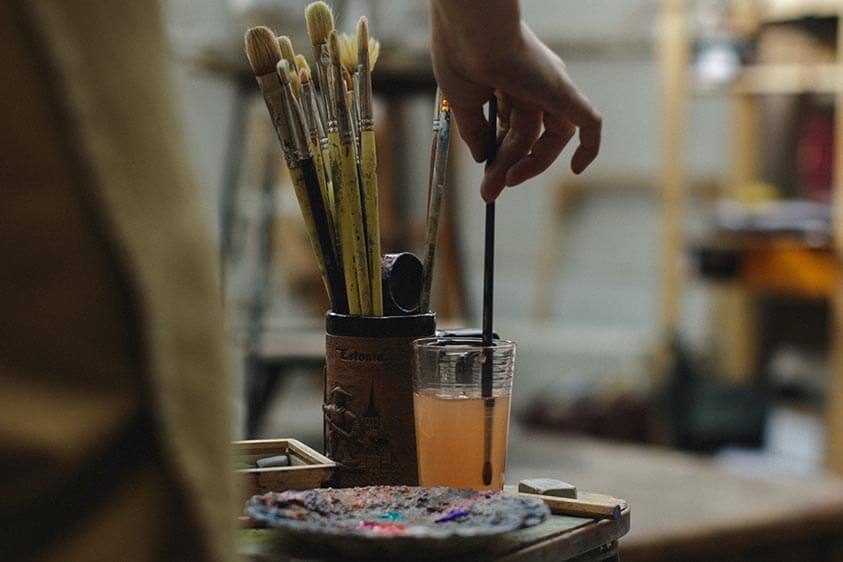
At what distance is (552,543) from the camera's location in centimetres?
72

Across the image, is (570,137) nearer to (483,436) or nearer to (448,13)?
(448,13)

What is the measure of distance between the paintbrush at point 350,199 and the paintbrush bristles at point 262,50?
4 cm

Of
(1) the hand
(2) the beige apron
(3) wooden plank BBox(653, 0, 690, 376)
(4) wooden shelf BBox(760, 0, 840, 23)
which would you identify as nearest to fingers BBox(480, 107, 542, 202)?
(1) the hand

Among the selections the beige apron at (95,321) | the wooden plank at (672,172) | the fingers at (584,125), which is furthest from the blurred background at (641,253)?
the beige apron at (95,321)

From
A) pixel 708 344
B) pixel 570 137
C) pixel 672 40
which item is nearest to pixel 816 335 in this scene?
pixel 708 344

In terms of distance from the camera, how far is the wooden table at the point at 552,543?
0.69 m

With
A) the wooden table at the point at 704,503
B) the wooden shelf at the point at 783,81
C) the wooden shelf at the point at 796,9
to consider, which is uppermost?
the wooden shelf at the point at 796,9

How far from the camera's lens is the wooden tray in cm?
82

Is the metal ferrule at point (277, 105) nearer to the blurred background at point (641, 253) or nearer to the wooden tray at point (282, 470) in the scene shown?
the wooden tray at point (282, 470)

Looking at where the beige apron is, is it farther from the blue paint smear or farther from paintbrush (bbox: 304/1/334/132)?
paintbrush (bbox: 304/1/334/132)

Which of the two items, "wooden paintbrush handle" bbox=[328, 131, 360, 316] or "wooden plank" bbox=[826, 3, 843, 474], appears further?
"wooden plank" bbox=[826, 3, 843, 474]

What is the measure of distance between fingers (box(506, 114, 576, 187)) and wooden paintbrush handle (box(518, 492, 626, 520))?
0.26m

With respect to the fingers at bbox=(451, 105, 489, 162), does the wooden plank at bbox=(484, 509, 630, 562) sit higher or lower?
lower

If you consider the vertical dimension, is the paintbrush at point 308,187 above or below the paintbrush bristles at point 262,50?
below
